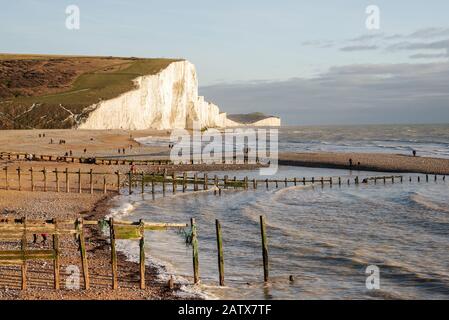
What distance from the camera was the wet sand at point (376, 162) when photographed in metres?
59.6

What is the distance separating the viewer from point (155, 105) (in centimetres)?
13050

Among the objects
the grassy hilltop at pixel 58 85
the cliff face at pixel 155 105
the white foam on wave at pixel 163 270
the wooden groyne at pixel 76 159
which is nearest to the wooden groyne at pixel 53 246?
the white foam on wave at pixel 163 270

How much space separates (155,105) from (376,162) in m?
74.7

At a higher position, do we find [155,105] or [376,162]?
[155,105]

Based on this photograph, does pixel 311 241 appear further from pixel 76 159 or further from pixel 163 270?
pixel 76 159

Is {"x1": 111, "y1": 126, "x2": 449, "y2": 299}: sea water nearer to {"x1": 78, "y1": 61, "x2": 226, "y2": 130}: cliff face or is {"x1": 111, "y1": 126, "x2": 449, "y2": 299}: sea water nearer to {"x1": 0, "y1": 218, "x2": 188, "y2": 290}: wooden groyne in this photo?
{"x1": 0, "y1": 218, "x2": 188, "y2": 290}: wooden groyne

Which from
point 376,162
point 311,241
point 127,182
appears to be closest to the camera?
point 311,241

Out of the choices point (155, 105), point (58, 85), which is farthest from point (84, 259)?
point (58, 85)

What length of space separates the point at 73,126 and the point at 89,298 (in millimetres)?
91767

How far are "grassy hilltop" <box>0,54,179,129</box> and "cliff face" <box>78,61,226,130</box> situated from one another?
2.23 metres

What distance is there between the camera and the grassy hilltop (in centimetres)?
10350

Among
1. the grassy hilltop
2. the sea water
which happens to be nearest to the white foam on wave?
the sea water

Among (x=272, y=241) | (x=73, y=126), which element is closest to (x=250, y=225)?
(x=272, y=241)

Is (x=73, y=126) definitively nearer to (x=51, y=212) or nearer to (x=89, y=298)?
(x=51, y=212)
